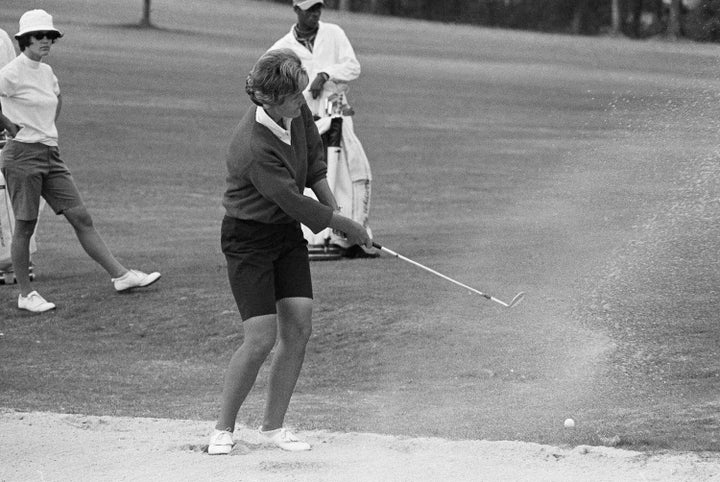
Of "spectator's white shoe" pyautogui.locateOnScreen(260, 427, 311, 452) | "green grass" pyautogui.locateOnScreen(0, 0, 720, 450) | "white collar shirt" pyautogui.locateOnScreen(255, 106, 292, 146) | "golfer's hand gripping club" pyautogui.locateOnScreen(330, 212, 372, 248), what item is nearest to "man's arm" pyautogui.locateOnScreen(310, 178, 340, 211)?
"golfer's hand gripping club" pyautogui.locateOnScreen(330, 212, 372, 248)

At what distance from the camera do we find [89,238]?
9.98m

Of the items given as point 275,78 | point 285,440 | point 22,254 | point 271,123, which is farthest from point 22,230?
Answer: point 275,78

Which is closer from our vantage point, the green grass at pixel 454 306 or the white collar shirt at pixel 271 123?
the white collar shirt at pixel 271 123

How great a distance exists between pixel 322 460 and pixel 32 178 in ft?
15.2

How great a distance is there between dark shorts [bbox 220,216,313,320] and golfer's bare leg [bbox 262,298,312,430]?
2.3 inches

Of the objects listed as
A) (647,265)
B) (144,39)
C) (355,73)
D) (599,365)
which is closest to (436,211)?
(355,73)

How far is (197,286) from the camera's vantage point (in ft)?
33.7

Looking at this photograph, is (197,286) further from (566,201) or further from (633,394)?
(566,201)

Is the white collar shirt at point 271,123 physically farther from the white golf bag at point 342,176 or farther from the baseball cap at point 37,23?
the white golf bag at point 342,176

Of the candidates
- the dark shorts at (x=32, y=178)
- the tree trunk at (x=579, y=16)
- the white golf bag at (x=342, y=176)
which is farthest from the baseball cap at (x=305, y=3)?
the tree trunk at (x=579, y=16)

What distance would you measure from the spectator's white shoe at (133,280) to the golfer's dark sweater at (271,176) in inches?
166

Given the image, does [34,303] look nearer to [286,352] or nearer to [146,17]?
[286,352]

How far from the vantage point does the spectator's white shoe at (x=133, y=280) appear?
32.9 ft

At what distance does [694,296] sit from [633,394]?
6.15 ft
